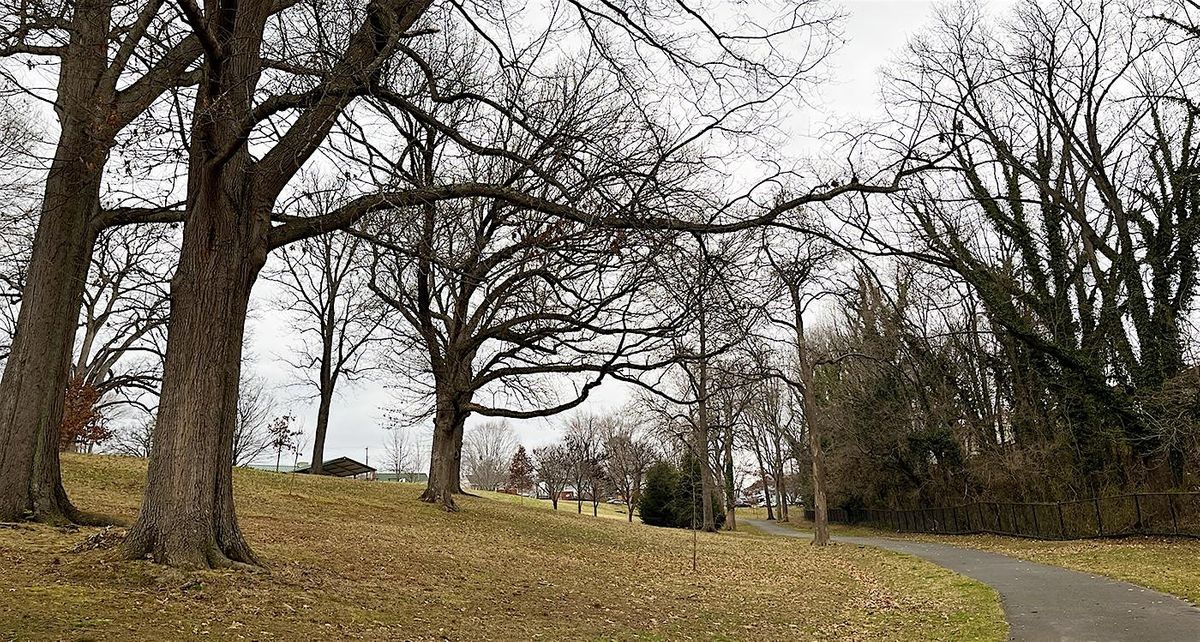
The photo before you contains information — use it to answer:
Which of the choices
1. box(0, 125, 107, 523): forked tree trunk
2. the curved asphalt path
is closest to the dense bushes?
the curved asphalt path

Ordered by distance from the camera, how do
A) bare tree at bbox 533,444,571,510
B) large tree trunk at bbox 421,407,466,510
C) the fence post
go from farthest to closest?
bare tree at bbox 533,444,571,510, large tree trunk at bbox 421,407,466,510, the fence post

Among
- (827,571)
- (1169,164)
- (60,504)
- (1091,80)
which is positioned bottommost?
(827,571)

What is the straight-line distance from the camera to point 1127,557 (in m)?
17.1

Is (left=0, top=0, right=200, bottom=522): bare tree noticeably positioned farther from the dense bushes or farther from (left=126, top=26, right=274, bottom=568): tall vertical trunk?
the dense bushes

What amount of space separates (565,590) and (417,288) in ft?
35.3

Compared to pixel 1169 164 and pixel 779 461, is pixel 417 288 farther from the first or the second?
pixel 779 461

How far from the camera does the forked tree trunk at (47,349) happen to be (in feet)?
28.8

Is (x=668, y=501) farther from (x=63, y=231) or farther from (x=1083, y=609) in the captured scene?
(x=63, y=231)

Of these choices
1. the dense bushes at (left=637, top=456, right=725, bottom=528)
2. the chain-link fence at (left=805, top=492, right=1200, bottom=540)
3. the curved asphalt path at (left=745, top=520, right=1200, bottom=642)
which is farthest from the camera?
the dense bushes at (left=637, top=456, right=725, bottom=528)

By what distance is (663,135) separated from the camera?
6.92 meters

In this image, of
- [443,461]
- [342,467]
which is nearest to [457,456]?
[443,461]

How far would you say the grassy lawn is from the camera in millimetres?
6148

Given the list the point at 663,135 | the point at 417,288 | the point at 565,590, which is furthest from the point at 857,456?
the point at 663,135

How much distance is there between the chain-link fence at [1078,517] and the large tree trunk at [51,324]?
23.5 m
